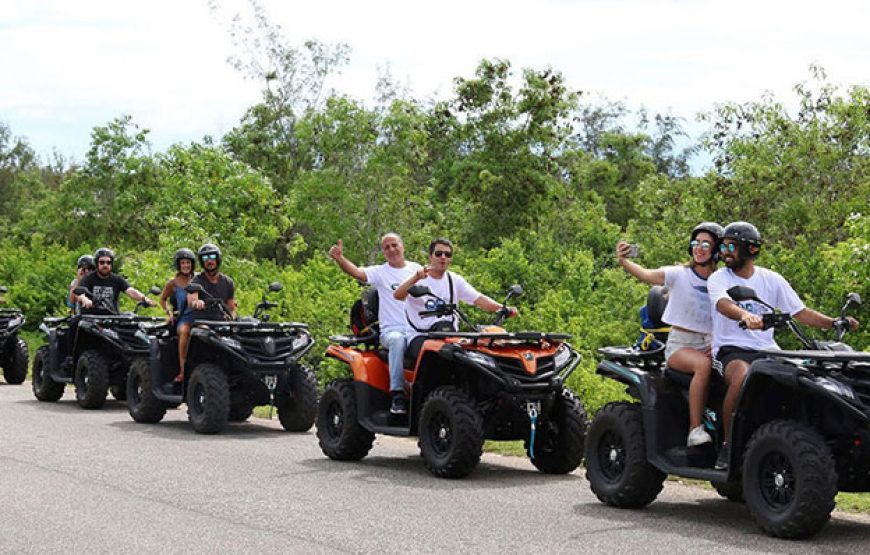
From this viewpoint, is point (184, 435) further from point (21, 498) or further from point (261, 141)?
point (261, 141)

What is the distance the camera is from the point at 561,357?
12469mm

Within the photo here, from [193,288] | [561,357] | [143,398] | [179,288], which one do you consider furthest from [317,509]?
[179,288]

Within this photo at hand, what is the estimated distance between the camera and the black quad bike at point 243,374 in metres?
16.2

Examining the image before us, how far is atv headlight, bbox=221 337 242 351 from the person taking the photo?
16.3 metres

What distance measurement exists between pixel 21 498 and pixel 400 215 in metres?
28.1

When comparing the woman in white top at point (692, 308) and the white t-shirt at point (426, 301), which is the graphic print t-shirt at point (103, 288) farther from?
the woman in white top at point (692, 308)

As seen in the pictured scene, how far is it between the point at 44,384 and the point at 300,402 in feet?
19.6

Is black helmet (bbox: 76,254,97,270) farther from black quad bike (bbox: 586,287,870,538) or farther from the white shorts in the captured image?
the white shorts

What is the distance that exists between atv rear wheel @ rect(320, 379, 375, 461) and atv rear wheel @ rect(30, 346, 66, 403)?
312 inches

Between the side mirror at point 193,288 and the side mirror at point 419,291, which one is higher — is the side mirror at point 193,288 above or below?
below

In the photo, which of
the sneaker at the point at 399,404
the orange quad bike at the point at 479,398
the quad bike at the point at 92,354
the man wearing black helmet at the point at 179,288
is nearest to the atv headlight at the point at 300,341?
the man wearing black helmet at the point at 179,288

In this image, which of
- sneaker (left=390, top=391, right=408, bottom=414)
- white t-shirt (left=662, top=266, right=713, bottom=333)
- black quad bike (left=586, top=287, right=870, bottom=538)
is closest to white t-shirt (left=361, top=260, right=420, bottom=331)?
sneaker (left=390, top=391, right=408, bottom=414)

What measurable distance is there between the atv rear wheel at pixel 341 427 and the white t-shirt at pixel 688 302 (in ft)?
13.3

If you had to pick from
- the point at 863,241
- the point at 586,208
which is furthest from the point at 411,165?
the point at 863,241
